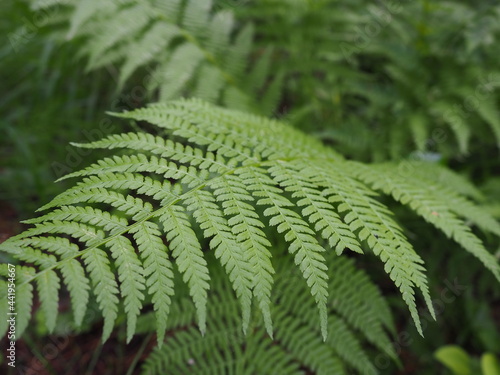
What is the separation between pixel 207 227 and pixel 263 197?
24.1 inches

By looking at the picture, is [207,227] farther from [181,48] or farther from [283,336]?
[181,48]

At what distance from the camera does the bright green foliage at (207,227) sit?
1094 millimetres

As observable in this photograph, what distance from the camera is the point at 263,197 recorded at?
180cm

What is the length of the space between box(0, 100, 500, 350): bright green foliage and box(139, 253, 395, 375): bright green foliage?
0.05 meters

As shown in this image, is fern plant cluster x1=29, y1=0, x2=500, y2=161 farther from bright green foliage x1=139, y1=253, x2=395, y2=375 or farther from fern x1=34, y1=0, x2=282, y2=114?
bright green foliage x1=139, y1=253, x2=395, y2=375

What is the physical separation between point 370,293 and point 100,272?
1108 millimetres

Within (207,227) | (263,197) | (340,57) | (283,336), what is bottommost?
(283,336)

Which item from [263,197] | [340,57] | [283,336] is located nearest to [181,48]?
[340,57]

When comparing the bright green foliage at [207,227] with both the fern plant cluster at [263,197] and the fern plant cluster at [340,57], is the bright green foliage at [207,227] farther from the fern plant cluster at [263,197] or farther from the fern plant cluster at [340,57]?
the fern plant cluster at [340,57]

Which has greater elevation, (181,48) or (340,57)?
(340,57)

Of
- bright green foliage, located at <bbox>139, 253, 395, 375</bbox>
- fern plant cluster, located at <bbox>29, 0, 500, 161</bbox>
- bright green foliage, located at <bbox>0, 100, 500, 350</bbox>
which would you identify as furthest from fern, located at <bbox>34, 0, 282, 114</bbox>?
bright green foliage, located at <bbox>139, 253, 395, 375</bbox>

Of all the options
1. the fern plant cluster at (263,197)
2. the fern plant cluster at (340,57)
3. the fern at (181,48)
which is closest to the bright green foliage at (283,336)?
the fern plant cluster at (263,197)

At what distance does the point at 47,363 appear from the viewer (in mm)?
2152

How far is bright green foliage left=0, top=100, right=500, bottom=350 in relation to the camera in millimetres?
1094
